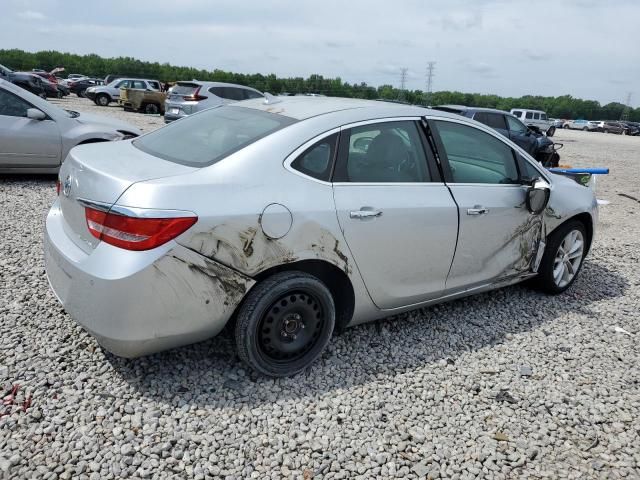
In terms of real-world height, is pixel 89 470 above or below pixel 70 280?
below

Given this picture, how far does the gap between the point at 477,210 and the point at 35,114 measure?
21.4 feet

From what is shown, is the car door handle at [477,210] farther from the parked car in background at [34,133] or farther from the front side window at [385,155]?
the parked car in background at [34,133]

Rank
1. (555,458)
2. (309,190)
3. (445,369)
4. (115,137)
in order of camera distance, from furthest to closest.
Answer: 1. (115,137)
2. (445,369)
3. (309,190)
4. (555,458)

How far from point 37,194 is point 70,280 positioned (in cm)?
505

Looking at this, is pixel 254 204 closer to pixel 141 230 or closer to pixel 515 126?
pixel 141 230

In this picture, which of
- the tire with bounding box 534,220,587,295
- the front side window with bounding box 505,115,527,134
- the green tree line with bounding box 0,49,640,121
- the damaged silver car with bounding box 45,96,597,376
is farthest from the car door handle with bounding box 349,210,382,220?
the green tree line with bounding box 0,49,640,121

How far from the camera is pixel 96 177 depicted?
2740 millimetres

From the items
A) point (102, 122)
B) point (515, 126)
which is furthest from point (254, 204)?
point (515, 126)

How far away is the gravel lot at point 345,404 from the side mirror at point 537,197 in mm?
920

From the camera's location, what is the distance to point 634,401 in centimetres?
326

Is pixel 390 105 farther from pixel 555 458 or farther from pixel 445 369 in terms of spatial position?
pixel 555 458

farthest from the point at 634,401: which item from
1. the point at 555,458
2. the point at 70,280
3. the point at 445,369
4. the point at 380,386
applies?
the point at 70,280

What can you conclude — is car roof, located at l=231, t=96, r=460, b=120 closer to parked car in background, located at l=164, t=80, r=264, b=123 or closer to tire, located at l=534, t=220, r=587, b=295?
tire, located at l=534, t=220, r=587, b=295

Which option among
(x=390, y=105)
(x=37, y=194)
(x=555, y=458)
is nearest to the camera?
(x=555, y=458)
